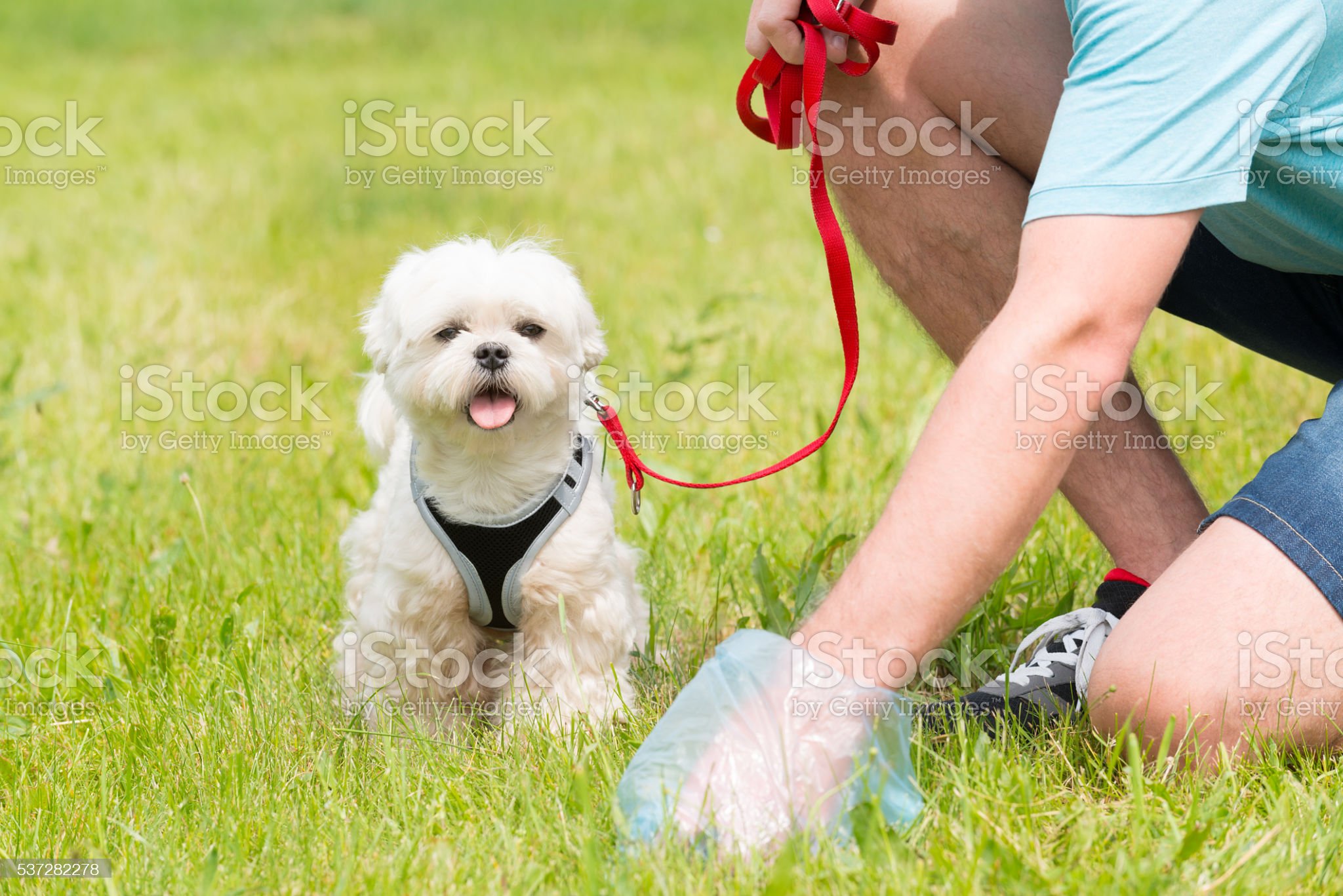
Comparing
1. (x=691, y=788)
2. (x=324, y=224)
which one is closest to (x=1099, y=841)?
(x=691, y=788)

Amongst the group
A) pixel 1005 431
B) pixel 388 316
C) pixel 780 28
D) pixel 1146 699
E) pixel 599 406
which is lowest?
pixel 1146 699

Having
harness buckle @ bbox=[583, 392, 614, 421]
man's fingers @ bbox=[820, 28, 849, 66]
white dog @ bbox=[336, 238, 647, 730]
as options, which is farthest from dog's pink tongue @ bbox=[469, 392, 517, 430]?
man's fingers @ bbox=[820, 28, 849, 66]

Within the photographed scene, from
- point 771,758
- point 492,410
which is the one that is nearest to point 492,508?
point 492,410

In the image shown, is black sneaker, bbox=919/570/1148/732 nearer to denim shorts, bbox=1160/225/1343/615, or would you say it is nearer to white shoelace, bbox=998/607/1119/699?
white shoelace, bbox=998/607/1119/699

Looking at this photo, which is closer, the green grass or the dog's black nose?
the green grass

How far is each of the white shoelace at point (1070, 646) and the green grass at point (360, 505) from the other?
0.44 ft

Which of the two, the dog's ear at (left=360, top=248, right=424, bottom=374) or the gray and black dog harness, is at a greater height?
the dog's ear at (left=360, top=248, right=424, bottom=374)

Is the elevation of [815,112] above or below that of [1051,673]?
above

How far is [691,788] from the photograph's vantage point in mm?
1558

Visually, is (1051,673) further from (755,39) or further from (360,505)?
(360,505)

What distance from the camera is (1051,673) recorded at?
206cm

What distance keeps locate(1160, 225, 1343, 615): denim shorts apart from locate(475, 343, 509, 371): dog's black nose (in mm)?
1143

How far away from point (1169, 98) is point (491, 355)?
1.09 metres

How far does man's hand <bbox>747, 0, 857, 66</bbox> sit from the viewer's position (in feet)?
6.92
